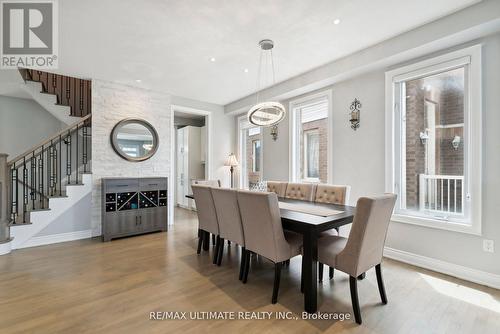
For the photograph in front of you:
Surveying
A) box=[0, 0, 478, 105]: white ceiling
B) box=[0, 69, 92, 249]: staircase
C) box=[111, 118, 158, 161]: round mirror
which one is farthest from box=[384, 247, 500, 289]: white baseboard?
box=[0, 69, 92, 249]: staircase

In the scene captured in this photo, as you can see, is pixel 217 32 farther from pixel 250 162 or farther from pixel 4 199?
pixel 4 199

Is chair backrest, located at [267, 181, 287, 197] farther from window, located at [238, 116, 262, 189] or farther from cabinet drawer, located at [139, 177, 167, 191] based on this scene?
cabinet drawer, located at [139, 177, 167, 191]

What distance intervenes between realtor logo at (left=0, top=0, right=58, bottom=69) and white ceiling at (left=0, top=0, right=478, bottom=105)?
12cm

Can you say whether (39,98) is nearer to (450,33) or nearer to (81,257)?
(81,257)

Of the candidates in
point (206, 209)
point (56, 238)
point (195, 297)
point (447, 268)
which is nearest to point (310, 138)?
point (206, 209)

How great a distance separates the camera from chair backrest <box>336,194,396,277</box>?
1807 mm

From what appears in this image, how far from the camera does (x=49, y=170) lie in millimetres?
4168

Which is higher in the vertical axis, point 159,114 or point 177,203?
point 159,114

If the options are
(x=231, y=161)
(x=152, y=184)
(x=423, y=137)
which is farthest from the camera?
(x=231, y=161)

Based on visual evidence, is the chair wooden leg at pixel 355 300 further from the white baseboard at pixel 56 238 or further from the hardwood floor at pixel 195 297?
the white baseboard at pixel 56 238

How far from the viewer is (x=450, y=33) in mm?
2484

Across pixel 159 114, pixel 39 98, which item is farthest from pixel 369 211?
pixel 39 98

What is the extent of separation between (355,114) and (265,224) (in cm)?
246

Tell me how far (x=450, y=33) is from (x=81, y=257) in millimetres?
5194
